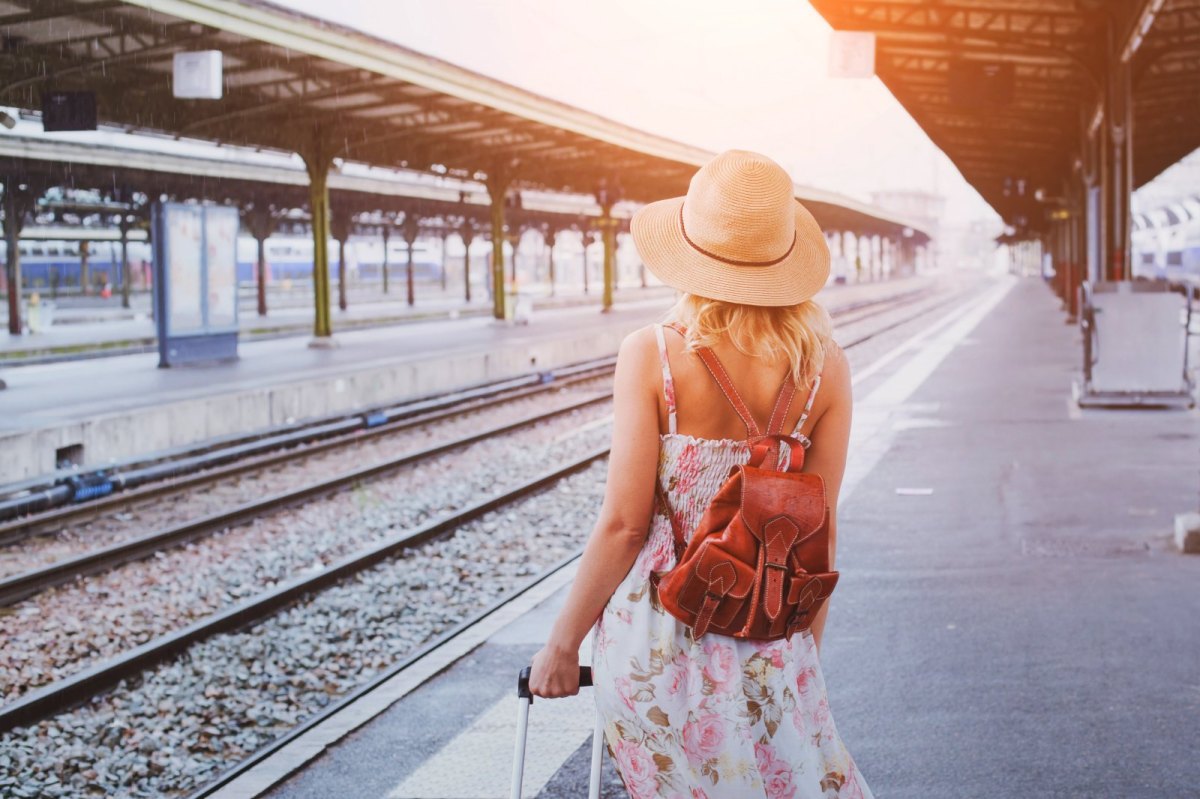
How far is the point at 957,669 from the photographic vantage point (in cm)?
462

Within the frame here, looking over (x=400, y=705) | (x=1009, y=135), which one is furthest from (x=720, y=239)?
(x=1009, y=135)

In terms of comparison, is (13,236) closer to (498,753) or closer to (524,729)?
(498,753)

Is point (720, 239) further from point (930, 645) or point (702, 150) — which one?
point (702, 150)

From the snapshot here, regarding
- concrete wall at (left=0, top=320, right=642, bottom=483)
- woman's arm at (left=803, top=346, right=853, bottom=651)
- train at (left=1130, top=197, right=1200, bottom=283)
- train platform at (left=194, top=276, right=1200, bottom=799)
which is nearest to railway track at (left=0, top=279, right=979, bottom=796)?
train platform at (left=194, top=276, right=1200, bottom=799)

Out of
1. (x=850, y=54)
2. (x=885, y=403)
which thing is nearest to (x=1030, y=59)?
(x=850, y=54)

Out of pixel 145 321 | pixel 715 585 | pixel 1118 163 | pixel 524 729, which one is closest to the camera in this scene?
pixel 715 585

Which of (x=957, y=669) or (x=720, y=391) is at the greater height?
(x=720, y=391)

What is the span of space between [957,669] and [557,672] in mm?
2911

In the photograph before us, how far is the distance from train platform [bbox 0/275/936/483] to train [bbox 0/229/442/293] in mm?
14350

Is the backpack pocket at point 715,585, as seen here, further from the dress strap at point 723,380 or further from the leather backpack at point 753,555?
the dress strap at point 723,380

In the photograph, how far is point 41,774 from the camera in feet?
14.8

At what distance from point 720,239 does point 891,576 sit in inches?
173

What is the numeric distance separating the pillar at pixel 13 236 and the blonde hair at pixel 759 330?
Result: 2563 cm

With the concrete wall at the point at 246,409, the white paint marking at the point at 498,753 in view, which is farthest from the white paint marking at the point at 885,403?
the concrete wall at the point at 246,409
